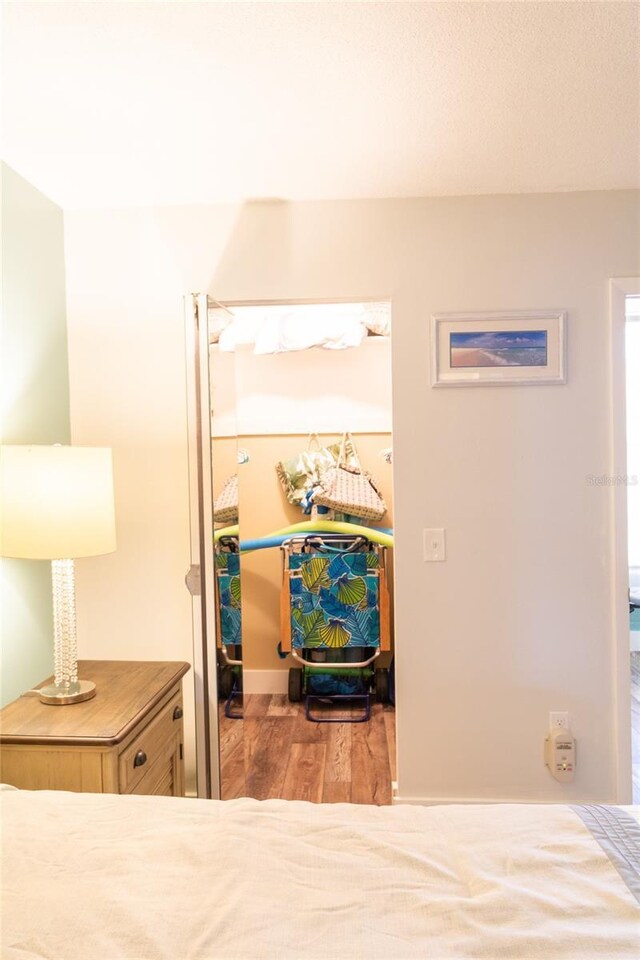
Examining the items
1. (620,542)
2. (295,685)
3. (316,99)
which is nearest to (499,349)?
(620,542)

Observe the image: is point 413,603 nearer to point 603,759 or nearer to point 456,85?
point 603,759

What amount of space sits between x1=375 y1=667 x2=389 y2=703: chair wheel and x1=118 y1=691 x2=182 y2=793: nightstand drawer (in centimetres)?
185

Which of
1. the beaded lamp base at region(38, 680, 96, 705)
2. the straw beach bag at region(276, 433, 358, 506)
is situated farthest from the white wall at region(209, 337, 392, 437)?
the beaded lamp base at region(38, 680, 96, 705)

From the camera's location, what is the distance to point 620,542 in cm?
254

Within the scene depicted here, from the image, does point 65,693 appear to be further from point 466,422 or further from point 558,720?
point 558,720

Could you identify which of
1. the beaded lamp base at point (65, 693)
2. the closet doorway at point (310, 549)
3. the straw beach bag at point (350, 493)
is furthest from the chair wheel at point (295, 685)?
the beaded lamp base at point (65, 693)

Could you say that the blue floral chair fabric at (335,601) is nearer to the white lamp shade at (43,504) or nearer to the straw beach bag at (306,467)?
the straw beach bag at (306,467)

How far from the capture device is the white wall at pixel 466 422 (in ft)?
8.38

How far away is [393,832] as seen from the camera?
1.21 m

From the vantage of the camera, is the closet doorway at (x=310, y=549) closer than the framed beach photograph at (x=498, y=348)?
No

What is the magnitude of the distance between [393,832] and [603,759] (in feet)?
5.73

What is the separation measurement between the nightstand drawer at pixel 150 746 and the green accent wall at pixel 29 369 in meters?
0.55

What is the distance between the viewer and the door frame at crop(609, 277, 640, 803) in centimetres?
253

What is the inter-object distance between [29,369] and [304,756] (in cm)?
221
